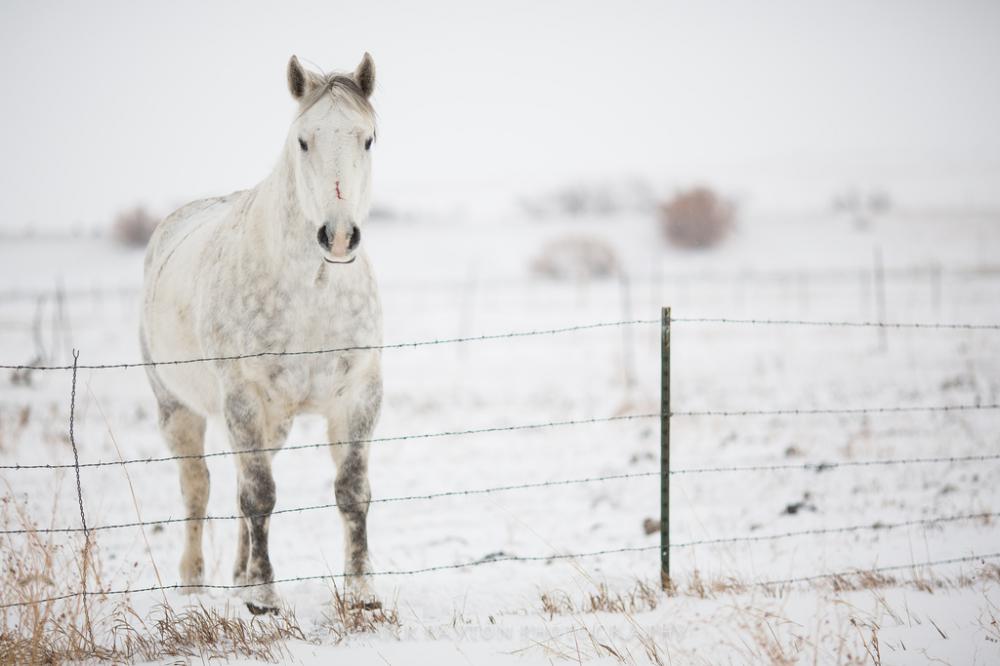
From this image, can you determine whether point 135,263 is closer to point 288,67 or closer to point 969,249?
point 288,67

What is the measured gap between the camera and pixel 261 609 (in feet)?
11.4

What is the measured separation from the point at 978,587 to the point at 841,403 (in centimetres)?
637

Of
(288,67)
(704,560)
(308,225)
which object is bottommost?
(704,560)

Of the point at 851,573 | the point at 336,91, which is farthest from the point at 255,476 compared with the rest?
the point at 851,573

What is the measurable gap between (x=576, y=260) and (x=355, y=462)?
35518mm

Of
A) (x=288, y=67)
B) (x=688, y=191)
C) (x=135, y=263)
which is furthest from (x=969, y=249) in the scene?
(x=135, y=263)

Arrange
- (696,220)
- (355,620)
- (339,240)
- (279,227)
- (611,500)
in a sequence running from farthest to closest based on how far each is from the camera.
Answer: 1. (696,220)
2. (611,500)
3. (279,227)
4. (355,620)
5. (339,240)

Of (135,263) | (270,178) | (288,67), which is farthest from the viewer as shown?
(135,263)

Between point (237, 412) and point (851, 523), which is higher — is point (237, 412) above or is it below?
above

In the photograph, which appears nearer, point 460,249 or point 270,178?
point 270,178

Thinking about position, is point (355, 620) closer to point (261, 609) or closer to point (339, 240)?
point (261, 609)

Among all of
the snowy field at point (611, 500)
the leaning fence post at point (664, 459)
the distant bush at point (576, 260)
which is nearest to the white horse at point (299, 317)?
the snowy field at point (611, 500)

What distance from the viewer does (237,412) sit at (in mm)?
3512

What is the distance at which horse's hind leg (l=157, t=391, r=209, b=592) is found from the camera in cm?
445
